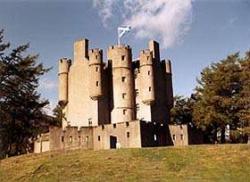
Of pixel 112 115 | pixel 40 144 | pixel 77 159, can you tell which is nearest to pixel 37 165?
pixel 77 159

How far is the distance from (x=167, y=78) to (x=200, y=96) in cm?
806

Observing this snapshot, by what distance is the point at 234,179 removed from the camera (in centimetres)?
3281

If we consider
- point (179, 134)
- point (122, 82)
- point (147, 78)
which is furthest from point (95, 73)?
point (179, 134)

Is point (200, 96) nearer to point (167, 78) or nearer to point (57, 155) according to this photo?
point (167, 78)

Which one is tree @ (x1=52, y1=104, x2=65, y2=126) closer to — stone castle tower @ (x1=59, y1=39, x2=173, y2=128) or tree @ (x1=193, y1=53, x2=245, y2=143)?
stone castle tower @ (x1=59, y1=39, x2=173, y2=128)

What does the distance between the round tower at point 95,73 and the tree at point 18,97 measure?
33.4ft

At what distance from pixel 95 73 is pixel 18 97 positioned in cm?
1455

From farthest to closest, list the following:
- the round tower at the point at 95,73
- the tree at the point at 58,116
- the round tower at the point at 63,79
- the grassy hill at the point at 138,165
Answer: the tree at the point at 58,116, the round tower at the point at 63,79, the round tower at the point at 95,73, the grassy hill at the point at 138,165

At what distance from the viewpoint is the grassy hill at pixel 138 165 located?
112 feet

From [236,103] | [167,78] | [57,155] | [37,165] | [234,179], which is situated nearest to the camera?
[234,179]

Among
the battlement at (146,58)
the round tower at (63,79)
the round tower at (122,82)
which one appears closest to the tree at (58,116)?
the round tower at (63,79)

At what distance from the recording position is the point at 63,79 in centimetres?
6900

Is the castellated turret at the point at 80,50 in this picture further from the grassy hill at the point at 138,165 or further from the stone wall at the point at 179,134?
the grassy hill at the point at 138,165

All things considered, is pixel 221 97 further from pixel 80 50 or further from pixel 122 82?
pixel 80 50
